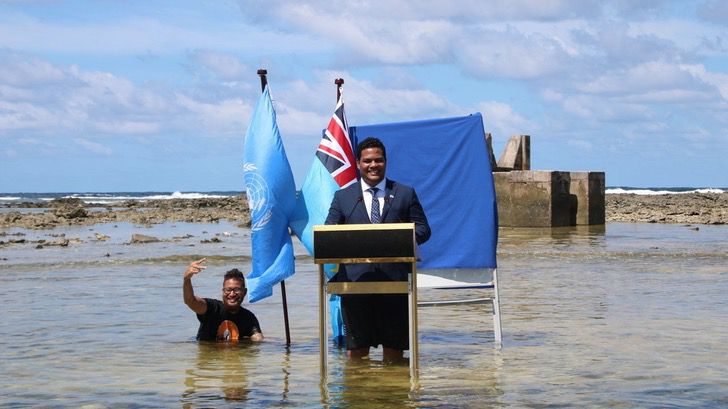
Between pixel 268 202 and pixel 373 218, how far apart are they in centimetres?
115

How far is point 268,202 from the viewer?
29.2 ft

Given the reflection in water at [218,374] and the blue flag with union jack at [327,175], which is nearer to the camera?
the reflection in water at [218,374]

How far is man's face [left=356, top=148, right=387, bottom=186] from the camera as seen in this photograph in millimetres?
8062

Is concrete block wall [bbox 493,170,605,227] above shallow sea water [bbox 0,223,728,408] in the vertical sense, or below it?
above

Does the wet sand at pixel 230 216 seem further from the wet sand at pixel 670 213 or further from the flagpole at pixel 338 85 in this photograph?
the flagpole at pixel 338 85

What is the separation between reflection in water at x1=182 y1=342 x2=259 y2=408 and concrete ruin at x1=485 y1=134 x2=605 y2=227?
1864 cm

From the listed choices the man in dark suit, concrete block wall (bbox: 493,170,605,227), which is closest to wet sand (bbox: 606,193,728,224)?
concrete block wall (bbox: 493,170,605,227)

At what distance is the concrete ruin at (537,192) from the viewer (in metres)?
28.1

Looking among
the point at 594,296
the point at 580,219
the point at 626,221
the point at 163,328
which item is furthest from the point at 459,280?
the point at 626,221

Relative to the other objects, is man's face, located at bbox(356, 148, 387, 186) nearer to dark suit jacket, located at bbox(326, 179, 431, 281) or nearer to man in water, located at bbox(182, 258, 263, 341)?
dark suit jacket, located at bbox(326, 179, 431, 281)

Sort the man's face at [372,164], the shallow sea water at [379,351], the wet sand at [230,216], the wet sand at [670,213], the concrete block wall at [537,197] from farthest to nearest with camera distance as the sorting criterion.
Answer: the wet sand at [230,216]
the wet sand at [670,213]
the concrete block wall at [537,197]
the man's face at [372,164]
the shallow sea water at [379,351]

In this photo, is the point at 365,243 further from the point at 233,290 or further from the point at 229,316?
the point at 229,316

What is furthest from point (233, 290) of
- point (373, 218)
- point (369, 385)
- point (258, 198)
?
point (369, 385)

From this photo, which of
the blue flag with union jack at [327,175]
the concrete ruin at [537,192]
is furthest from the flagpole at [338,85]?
the concrete ruin at [537,192]
